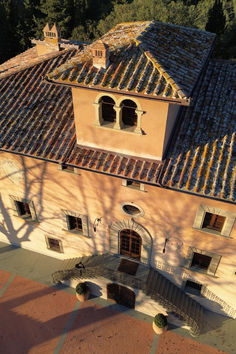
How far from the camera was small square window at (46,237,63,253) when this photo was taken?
68.7 feet

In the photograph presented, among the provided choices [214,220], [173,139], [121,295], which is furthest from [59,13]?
[214,220]

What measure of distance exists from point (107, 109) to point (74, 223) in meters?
8.72

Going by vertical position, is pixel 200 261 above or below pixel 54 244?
above

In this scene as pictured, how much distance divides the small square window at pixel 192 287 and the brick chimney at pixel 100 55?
1396 centimetres

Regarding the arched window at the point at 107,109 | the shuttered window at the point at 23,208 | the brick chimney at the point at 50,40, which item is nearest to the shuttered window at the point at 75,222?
A: the shuttered window at the point at 23,208

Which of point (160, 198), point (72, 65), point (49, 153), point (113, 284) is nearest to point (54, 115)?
point (49, 153)

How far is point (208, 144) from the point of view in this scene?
14.0 metres

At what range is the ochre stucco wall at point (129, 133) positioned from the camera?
12.6 m

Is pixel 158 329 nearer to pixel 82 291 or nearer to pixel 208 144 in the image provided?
pixel 82 291

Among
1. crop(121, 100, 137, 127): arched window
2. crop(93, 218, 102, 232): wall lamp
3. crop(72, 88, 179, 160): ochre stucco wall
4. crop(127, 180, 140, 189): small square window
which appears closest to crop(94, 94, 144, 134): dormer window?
crop(121, 100, 137, 127): arched window

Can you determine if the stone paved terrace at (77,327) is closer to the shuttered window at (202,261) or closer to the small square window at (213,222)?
the shuttered window at (202,261)

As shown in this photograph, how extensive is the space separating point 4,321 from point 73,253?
6.19 metres

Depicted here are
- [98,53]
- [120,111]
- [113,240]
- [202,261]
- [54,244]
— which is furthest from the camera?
[54,244]

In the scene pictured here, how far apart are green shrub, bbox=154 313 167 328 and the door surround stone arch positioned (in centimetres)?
331
